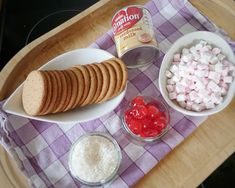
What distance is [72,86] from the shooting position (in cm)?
81

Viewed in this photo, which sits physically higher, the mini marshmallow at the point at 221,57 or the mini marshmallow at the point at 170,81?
the mini marshmallow at the point at 221,57

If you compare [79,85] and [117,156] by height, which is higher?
[79,85]

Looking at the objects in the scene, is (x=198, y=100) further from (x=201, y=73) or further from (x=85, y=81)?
(x=85, y=81)

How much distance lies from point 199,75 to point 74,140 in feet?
1.12

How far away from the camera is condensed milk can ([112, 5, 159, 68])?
0.86 meters

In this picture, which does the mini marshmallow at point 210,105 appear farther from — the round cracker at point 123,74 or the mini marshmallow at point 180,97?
the round cracker at point 123,74

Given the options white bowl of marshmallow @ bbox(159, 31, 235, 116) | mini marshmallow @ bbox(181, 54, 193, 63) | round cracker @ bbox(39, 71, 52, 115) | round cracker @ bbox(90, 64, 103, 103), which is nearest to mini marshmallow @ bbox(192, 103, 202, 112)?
white bowl of marshmallow @ bbox(159, 31, 235, 116)

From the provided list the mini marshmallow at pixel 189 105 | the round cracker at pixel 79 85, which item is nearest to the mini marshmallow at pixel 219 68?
the mini marshmallow at pixel 189 105

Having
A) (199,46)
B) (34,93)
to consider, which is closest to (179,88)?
(199,46)

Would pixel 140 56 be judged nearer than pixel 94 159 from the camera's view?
No

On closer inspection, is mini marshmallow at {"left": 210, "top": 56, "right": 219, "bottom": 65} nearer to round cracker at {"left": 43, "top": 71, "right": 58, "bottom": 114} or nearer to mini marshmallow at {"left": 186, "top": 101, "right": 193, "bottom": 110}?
mini marshmallow at {"left": 186, "top": 101, "right": 193, "bottom": 110}

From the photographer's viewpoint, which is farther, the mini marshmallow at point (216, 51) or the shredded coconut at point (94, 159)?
the mini marshmallow at point (216, 51)

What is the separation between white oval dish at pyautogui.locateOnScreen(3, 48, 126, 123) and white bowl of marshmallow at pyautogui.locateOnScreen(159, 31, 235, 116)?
131 millimetres

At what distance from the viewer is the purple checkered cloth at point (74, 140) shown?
81 cm
